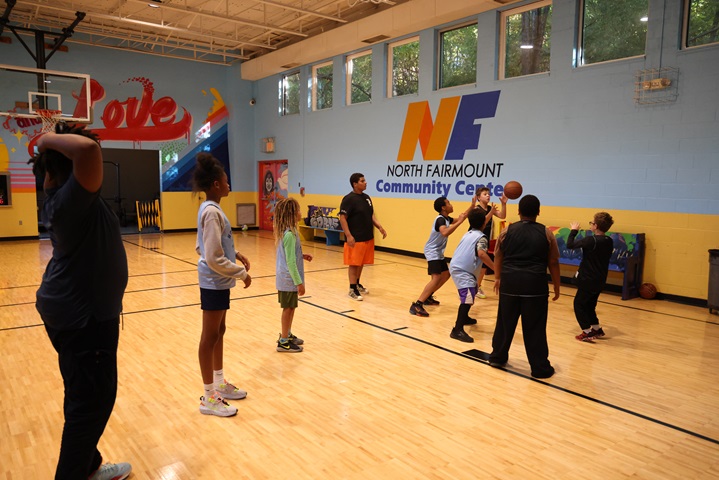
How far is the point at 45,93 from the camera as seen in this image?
12336 millimetres

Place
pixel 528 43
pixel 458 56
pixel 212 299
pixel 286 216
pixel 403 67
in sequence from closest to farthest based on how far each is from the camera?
pixel 212 299
pixel 286 216
pixel 528 43
pixel 458 56
pixel 403 67

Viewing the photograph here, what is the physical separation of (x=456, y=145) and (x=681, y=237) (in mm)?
4221

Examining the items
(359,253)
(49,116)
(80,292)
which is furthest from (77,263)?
(49,116)

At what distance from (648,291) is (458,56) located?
17.9 ft

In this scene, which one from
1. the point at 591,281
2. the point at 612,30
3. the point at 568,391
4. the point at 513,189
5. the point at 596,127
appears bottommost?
the point at 568,391

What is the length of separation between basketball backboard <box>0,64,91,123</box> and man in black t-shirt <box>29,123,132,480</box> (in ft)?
38.1

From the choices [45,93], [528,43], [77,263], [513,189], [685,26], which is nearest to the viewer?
[77,263]

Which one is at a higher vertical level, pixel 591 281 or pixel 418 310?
pixel 591 281

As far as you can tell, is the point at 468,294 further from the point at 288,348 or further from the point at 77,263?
the point at 77,263

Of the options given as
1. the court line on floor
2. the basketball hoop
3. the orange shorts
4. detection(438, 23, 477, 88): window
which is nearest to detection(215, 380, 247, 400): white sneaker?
the court line on floor

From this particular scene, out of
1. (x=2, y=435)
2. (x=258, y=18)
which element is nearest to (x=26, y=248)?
(x=258, y=18)

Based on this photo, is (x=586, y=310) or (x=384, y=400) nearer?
(x=384, y=400)

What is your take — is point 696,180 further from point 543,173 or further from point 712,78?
point 543,173

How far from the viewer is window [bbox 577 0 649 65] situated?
7.48 meters
